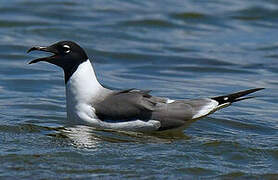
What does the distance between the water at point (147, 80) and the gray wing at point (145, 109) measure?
0.20 metres

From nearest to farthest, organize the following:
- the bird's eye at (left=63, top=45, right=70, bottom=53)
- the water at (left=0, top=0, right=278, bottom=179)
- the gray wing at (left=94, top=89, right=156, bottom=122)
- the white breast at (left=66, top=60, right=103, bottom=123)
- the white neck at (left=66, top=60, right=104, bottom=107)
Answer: the water at (left=0, top=0, right=278, bottom=179) < the gray wing at (left=94, top=89, right=156, bottom=122) < the white breast at (left=66, top=60, right=103, bottom=123) < the white neck at (left=66, top=60, right=104, bottom=107) < the bird's eye at (left=63, top=45, right=70, bottom=53)

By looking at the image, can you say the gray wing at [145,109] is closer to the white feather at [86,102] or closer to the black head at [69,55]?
the white feather at [86,102]

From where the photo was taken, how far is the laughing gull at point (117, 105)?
905 centimetres

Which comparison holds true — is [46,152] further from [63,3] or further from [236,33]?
[63,3]

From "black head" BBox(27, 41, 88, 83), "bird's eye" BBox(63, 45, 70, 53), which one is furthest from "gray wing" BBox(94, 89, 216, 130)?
"bird's eye" BBox(63, 45, 70, 53)

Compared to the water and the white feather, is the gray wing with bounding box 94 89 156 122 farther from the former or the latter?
the water

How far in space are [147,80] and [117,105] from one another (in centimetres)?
388

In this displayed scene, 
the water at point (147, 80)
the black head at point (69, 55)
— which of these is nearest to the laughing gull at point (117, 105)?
the black head at point (69, 55)

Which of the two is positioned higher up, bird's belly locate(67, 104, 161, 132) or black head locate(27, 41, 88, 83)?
black head locate(27, 41, 88, 83)

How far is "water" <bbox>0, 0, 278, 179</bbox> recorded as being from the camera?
25.8ft

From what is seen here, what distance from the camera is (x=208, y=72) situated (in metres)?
13.7

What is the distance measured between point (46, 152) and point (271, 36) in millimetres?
9723

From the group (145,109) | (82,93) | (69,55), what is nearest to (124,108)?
(145,109)

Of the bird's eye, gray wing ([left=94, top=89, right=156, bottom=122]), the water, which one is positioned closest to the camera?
the water
